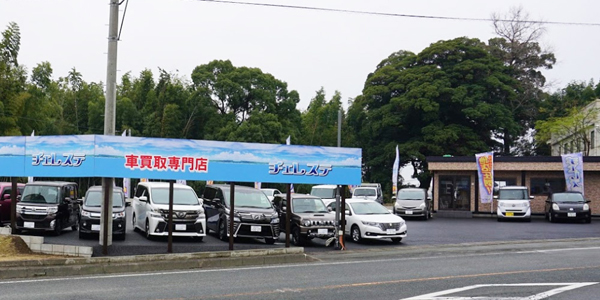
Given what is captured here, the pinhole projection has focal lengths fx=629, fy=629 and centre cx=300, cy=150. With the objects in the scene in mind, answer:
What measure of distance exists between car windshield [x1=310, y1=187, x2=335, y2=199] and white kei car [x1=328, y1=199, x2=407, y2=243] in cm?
868

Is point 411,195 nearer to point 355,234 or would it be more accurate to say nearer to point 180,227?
point 355,234

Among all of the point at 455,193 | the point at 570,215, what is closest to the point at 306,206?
the point at 570,215

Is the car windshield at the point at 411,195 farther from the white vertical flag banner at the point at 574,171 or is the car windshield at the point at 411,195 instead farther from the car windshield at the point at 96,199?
the car windshield at the point at 96,199

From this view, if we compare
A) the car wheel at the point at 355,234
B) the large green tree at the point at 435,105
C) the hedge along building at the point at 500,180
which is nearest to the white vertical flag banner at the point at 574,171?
the hedge along building at the point at 500,180

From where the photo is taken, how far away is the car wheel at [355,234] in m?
20.5

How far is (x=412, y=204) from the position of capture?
31.7 m

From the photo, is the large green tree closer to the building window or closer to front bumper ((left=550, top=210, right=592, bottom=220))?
the building window

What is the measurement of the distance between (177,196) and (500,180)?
72.5 feet

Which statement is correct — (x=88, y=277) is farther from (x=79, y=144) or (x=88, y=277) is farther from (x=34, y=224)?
(x=34, y=224)

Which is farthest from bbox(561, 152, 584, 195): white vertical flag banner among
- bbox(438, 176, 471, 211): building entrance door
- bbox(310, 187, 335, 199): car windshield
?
bbox(310, 187, 335, 199): car windshield

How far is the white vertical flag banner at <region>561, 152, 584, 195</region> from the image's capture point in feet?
107

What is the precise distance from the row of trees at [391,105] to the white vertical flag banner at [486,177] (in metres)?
15.6

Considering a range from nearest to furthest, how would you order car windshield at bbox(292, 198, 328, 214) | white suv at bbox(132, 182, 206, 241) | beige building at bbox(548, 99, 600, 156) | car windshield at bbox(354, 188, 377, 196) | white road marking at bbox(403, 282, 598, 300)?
white road marking at bbox(403, 282, 598, 300) < white suv at bbox(132, 182, 206, 241) < car windshield at bbox(292, 198, 328, 214) < car windshield at bbox(354, 188, 377, 196) < beige building at bbox(548, 99, 600, 156)

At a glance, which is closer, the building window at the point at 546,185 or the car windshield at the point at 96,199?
the car windshield at the point at 96,199
